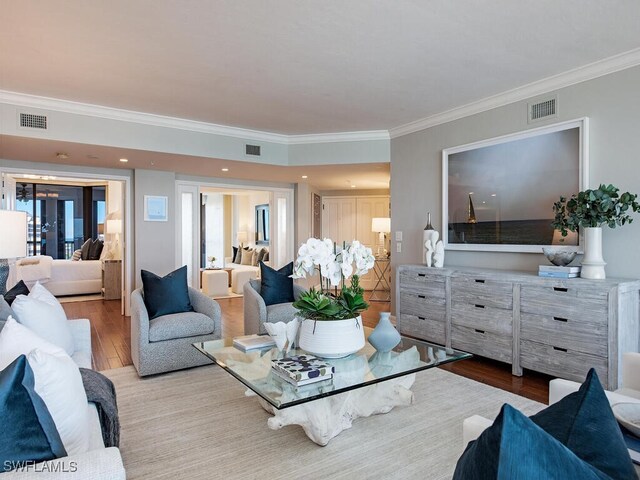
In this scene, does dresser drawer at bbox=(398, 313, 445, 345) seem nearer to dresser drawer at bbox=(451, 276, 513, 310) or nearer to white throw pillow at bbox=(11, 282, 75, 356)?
dresser drawer at bbox=(451, 276, 513, 310)

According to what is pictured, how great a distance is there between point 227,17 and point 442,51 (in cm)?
167

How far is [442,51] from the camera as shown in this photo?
10.3 feet

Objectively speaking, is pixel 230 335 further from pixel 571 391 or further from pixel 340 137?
pixel 571 391

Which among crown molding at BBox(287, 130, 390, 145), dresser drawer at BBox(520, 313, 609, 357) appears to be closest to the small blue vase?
dresser drawer at BBox(520, 313, 609, 357)

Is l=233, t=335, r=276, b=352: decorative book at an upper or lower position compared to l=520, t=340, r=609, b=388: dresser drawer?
upper

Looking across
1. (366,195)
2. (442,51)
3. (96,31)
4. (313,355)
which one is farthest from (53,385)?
(366,195)

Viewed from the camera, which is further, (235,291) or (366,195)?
(366,195)

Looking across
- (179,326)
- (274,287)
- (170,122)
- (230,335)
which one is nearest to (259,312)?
(274,287)

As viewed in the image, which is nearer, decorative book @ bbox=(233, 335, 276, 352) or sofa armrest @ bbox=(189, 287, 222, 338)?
decorative book @ bbox=(233, 335, 276, 352)

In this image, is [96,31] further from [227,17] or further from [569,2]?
[569,2]

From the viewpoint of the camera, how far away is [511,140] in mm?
4027

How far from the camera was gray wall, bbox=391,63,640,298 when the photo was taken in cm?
320

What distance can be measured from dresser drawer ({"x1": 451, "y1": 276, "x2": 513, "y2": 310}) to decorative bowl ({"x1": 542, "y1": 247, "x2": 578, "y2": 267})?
40 centimetres

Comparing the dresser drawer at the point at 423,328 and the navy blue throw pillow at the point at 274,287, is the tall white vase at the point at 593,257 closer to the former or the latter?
the dresser drawer at the point at 423,328
